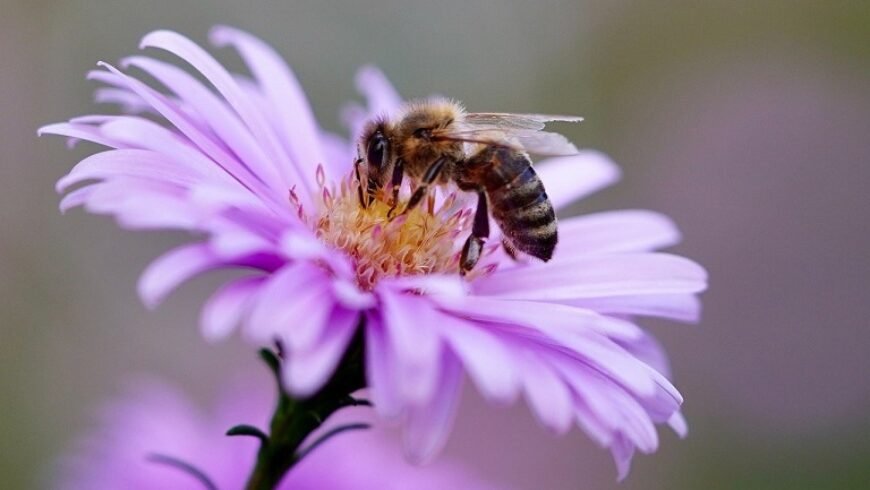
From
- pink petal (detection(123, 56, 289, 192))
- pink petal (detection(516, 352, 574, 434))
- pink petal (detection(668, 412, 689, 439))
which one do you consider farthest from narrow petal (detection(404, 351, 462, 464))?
pink petal (detection(123, 56, 289, 192))

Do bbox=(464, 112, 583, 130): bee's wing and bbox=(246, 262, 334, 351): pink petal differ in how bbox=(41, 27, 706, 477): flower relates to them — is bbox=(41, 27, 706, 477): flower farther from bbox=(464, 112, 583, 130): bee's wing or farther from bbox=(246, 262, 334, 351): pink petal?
bbox=(464, 112, 583, 130): bee's wing

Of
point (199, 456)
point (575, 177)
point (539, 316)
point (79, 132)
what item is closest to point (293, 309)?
point (539, 316)

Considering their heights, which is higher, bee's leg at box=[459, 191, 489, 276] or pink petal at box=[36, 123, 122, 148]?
pink petal at box=[36, 123, 122, 148]

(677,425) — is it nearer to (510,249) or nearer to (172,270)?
(510,249)

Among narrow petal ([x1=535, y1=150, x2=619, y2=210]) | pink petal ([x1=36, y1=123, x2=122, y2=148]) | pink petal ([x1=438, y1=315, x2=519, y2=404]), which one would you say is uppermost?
pink petal ([x1=36, y1=123, x2=122, y2=148])

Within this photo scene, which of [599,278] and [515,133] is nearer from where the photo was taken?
[599,278]

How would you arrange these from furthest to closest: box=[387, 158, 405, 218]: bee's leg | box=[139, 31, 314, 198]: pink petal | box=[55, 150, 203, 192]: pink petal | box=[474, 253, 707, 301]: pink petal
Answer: box=[387, 158, 405, 218]: bee's leg < box=[474, 253, 707, 301]: pink petal < box=[139, 31, 314, 198]: pink petal < box=[55, 150, 203, 192]: pink petal

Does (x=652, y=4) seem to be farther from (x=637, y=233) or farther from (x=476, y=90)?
(x=637, y=233)
